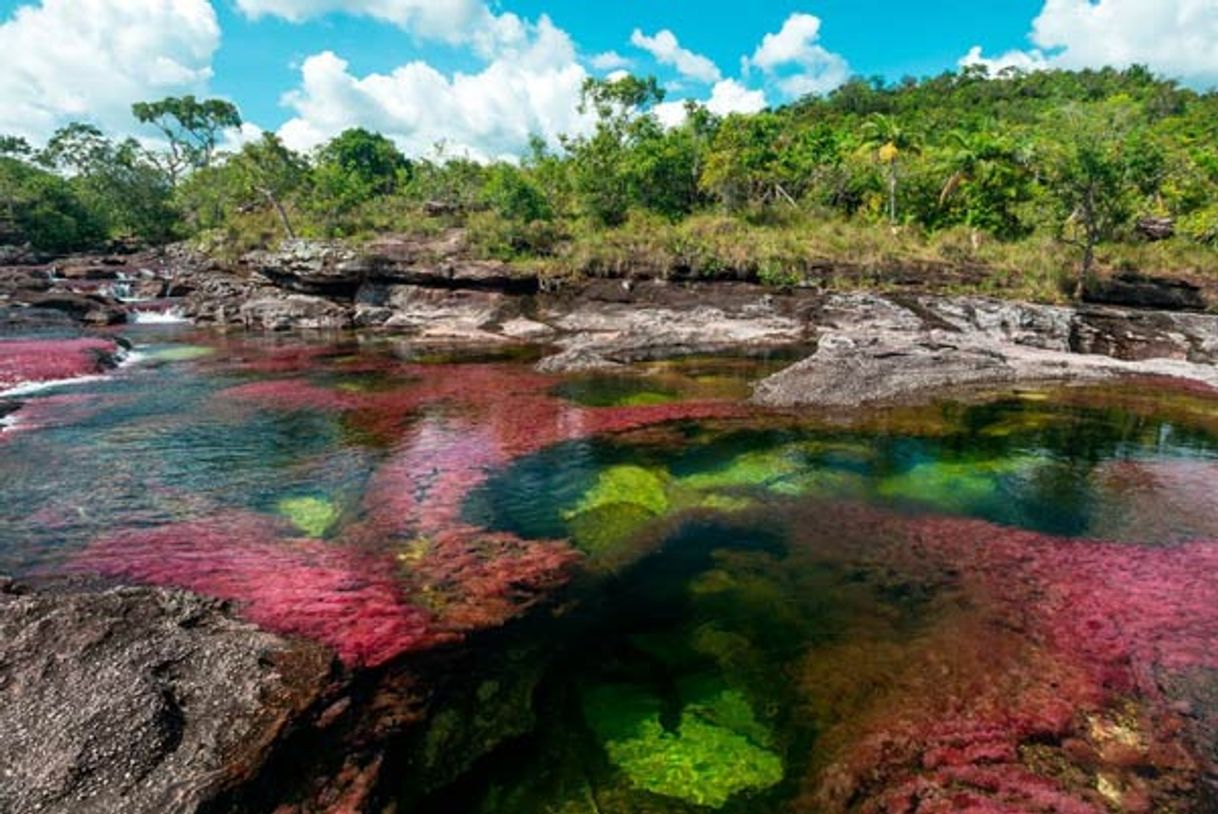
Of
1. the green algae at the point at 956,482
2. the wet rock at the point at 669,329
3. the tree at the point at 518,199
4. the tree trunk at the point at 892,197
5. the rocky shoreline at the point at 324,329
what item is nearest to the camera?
the rocky shoreline at the point at 324,329

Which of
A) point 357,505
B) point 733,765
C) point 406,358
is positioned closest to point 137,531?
point 357,505

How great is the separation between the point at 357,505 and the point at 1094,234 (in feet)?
127

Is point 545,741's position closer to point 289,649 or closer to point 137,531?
point 289,649

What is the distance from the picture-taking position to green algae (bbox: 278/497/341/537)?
12.5m

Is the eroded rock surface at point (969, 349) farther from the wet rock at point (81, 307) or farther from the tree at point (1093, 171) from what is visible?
the wet rock at point (81, 307)

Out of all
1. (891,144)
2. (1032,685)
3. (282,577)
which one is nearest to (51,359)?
(282,577)

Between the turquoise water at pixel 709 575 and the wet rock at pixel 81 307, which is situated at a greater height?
the wet rock at pixel 81 307

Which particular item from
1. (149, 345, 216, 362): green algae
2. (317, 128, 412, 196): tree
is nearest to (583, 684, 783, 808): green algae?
(149, 345, 216, 362): green algae

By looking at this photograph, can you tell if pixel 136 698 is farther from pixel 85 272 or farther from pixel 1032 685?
pixel 85 272

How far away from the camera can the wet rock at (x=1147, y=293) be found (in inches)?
1329

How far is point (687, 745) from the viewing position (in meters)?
7.34

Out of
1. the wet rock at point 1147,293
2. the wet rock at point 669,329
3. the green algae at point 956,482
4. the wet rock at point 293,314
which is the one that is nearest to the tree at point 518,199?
the wet rock at point 669,329

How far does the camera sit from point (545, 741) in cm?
735

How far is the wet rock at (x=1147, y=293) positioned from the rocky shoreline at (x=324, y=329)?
0.33 feet
